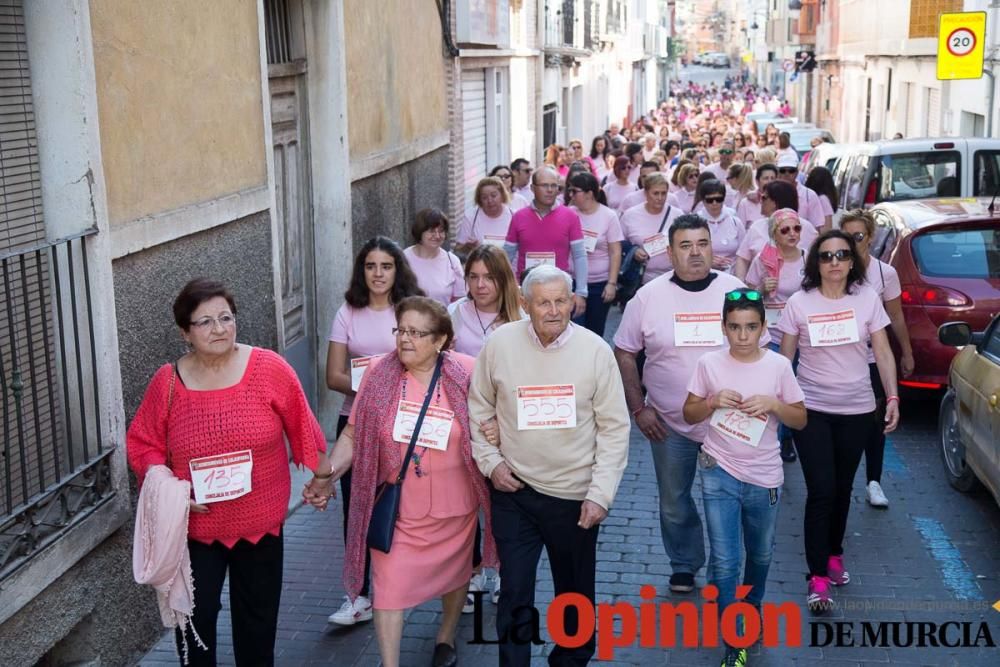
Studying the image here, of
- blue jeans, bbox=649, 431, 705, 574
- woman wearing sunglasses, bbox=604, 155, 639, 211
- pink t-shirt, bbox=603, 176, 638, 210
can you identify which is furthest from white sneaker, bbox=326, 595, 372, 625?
pink t-shirt, bbox=603, 176, 638, 210

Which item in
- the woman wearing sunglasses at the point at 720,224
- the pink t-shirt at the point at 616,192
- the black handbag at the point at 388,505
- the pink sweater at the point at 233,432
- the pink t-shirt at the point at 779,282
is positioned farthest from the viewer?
the pink t-shirt at the point at 616,192

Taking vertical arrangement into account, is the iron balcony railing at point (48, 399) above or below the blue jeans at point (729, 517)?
above

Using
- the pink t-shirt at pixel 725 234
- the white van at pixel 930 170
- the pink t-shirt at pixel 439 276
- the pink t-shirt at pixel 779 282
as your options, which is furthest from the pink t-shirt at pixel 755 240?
the white van at pixel 930 170

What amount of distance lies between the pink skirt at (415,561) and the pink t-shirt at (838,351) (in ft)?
6.28

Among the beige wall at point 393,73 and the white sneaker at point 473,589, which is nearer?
the white sneaker at point 473,589

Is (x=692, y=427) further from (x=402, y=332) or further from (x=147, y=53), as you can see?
(x=147, y=53)

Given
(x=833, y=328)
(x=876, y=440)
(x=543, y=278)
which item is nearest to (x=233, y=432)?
(x=543, y=278)

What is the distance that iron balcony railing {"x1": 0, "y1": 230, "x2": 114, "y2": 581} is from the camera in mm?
4785

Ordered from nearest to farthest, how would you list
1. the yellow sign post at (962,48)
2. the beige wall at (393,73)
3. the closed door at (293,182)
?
the closed door at (293,182) < the beige wall at (393,73) < the yellow sign post at (962,48)

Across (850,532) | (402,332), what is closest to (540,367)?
(402,332)

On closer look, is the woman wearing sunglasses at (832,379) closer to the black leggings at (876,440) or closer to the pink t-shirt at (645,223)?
the black leggings at (876,440)

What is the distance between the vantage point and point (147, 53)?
588 cm

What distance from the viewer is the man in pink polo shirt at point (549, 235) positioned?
30.7 feet

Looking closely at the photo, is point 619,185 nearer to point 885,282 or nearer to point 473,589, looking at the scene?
point 885,282
